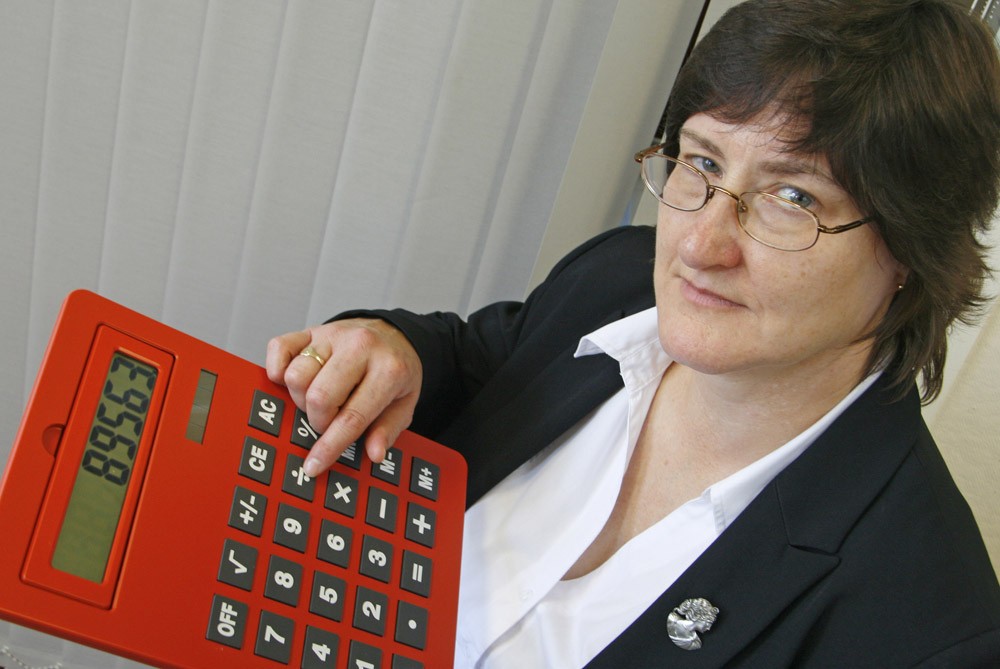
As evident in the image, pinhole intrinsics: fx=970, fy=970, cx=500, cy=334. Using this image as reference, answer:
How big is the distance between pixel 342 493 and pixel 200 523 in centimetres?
14

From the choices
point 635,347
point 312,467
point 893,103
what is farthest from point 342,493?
point 893,103

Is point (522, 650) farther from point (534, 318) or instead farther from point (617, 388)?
point (534, 318)

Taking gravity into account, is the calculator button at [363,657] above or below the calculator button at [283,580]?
below

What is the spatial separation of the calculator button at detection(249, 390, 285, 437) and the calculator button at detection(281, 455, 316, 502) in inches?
1.2

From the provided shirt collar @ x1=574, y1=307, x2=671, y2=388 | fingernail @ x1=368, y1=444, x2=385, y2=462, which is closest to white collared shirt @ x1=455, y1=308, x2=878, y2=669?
shirt collar @ x1=574, y1=307, x2=671, y2=388

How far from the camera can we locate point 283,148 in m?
1.25

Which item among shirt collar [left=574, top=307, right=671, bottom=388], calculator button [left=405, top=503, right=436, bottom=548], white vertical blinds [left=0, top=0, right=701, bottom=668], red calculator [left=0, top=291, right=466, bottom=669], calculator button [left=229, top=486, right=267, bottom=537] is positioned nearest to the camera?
red calculator [left=0, top=291, right=466, bottom=669]

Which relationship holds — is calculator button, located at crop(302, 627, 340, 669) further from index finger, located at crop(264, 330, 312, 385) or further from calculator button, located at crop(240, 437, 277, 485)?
index finger, located at crop(264, 330, 312, 385)

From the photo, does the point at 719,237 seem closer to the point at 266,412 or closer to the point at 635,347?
the point at 635,347

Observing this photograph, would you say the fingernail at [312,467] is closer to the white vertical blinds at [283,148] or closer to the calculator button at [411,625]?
the calculator button at [411,625]

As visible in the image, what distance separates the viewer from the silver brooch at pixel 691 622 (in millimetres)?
851

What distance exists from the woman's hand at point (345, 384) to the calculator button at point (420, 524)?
0.06m

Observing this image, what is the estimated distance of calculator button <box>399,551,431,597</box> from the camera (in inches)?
32.0

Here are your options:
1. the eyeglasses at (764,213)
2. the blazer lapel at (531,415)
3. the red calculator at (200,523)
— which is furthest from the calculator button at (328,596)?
the eyeglasses at (764,213)
